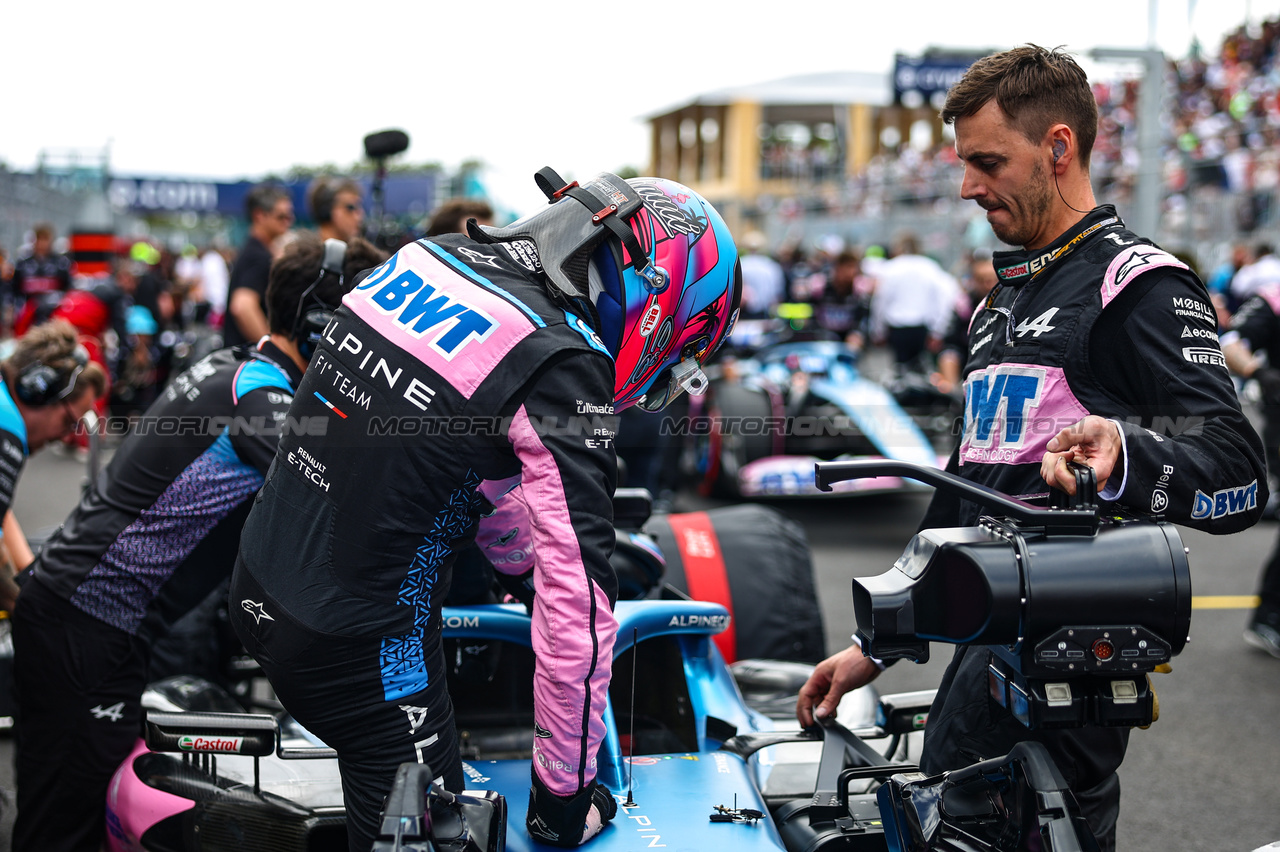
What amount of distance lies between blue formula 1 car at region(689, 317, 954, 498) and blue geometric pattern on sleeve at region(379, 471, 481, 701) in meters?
5.25

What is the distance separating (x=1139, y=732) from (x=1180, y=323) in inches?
116

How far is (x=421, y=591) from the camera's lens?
189cm

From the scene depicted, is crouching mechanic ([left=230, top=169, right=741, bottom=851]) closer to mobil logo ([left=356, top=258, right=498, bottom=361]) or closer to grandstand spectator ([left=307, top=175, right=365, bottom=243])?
mobil logo ([left=356, top=258, right=498, bottom=361])

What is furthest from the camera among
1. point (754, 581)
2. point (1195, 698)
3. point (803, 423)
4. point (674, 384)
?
point (803, 423)

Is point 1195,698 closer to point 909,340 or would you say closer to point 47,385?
point 47,385

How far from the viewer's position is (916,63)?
13.7 m

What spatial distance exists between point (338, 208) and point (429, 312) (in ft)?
14.3

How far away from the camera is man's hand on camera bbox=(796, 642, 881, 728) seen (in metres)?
2.38

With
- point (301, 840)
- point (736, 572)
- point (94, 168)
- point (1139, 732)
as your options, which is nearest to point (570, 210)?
point (301, 840)

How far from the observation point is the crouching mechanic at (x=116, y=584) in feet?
9.15

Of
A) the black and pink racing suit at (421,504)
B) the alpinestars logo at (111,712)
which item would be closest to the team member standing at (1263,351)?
the black and pink racing suit at (421,504)

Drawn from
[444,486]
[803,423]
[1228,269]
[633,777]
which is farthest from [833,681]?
[1228,269]

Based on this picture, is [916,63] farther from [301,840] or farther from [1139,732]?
[301,840]

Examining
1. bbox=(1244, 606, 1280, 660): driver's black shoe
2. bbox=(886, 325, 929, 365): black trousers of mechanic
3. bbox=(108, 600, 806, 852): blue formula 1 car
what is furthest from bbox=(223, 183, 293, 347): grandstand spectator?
bbox=(886, 325, 929, 365): black trousers of mechanic
